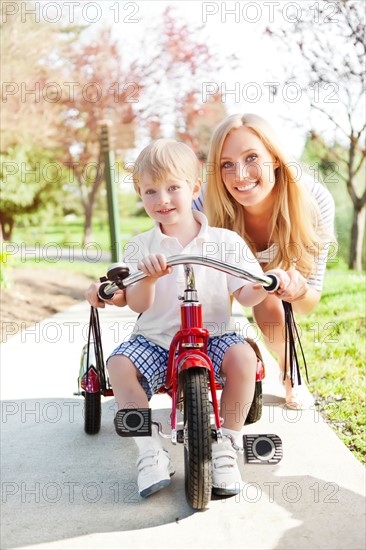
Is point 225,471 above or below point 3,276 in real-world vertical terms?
below

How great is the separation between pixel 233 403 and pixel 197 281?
0.49 meters

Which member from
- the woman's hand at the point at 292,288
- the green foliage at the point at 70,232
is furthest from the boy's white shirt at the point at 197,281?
the green foliage at the point at 70,232

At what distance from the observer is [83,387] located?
2.84 metres

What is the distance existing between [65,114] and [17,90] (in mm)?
6066

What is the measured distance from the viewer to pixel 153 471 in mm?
2320

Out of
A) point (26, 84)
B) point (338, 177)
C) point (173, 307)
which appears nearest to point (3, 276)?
point (26, 84)

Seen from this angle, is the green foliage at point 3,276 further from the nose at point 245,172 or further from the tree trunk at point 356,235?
the tree trunk at point 356,235

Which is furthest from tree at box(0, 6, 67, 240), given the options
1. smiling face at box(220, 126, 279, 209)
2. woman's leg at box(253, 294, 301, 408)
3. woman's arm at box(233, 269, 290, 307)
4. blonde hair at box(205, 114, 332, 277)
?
woman's arm at box(233, 269, 290, 307)

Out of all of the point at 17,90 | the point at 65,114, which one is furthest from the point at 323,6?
the point at 65,114

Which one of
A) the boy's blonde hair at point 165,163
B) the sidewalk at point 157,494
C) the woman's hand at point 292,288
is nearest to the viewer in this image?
the sidewalk at point 157,494

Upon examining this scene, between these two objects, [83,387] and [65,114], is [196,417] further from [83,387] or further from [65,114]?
[65,114]

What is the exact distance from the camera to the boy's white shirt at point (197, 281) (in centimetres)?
255

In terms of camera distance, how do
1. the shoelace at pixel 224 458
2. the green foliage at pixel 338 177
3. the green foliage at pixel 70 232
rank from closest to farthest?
the shoelace at pixel 224 458 → the green foliage at pixel 338 177 → the green foliage at pixel 70 232

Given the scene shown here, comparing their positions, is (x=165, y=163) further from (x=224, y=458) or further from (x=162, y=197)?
(x=224, y=458)
